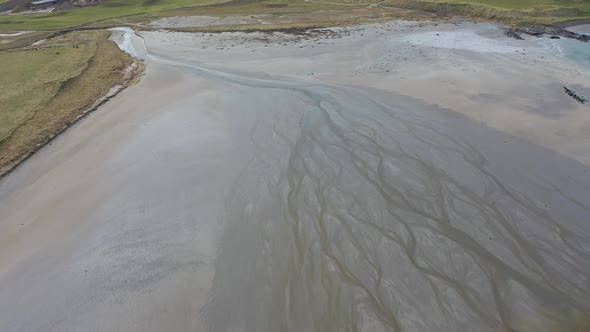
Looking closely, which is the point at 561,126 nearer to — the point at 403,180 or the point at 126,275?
the point at 403,180

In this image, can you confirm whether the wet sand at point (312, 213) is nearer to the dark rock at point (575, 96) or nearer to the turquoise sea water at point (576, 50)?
the dark rock at point (575, 96)

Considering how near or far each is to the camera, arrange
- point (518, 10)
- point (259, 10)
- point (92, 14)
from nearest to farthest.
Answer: point (518, 10) → point (259, 10) → point (92, 14)

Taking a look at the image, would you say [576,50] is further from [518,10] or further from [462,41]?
[518,10]

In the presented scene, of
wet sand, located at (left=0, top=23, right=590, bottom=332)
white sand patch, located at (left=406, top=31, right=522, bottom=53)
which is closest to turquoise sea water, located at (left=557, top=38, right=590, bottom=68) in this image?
white sand patch, located at (left=406, top=31, right=522, bottom=53)

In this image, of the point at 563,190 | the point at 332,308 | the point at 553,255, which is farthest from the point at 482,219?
the point at 332,308

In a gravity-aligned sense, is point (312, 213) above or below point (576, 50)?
below

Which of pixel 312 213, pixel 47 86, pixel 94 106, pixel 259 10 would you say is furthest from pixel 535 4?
pixel 47 86
